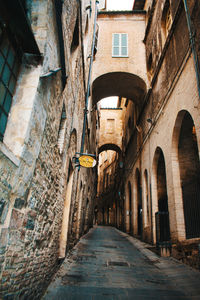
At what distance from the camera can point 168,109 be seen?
27.1 feet

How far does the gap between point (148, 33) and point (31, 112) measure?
13.7 meters

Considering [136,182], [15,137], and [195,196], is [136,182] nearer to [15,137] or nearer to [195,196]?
[195,196]

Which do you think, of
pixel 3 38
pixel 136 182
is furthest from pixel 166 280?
pixel 136 182

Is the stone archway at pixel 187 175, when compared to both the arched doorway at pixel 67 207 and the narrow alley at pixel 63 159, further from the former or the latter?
the arched doorway at pixel 67 207

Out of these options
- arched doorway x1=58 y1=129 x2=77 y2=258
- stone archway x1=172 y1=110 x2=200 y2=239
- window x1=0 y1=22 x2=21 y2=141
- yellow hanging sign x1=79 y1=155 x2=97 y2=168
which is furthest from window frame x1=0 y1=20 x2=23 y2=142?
stone archway x1=172 y1=110 x2=200 y2=239

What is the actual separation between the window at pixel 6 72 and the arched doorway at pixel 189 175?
19.2 ft

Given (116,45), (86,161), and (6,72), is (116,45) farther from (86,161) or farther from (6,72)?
(6,72)

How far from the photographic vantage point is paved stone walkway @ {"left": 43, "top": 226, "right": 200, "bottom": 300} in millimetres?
3838

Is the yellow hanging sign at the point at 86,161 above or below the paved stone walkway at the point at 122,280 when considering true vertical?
above

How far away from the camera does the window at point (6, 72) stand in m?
2.53

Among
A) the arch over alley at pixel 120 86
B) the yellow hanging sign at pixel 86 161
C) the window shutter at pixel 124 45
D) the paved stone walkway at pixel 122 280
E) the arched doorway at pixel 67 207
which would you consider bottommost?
the paved stone walkway at pixel 122 280

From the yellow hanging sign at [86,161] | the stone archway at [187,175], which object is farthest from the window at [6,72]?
the stone archway at [187,175]

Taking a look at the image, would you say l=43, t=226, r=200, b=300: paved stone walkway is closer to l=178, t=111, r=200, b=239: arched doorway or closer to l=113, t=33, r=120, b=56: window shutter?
l=178, t=111, r=200, b=239: arched doorway

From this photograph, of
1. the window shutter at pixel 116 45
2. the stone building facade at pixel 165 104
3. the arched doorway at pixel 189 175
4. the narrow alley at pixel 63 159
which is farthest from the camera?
the window shutter at pixel 116 45
